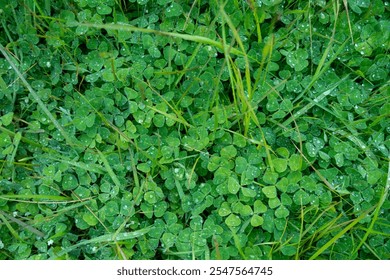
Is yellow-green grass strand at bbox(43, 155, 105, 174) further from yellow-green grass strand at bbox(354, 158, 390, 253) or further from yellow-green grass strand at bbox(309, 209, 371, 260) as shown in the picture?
yellow-green grass strand at bbox(354, 158, 390, 253)

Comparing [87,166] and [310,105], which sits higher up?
[310,105]

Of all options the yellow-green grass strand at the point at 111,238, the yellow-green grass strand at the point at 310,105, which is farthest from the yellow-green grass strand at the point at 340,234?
the yellow-green grass strand at the point at 111,238

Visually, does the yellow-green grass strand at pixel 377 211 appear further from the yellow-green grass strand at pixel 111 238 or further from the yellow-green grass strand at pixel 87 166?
the yellow-green grass strand at pixel 87 166

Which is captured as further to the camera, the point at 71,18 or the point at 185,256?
the point at 71,18

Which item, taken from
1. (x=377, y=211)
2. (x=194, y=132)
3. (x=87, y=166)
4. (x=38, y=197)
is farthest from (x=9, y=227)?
(x=377, y=211)

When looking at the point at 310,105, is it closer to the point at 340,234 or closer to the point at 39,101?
the point at 340,234

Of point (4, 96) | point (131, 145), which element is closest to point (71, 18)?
point (4, 96)

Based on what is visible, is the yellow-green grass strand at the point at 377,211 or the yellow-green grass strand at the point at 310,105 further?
the yellow-green grass strand at the point at 310,105

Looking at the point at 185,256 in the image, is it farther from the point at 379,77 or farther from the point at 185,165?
the point at 379,77
